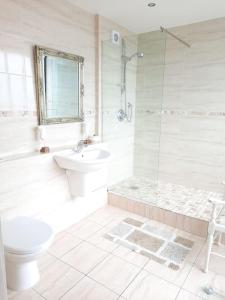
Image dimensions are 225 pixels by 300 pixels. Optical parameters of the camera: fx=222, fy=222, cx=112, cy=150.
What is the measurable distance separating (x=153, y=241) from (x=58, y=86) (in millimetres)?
1951

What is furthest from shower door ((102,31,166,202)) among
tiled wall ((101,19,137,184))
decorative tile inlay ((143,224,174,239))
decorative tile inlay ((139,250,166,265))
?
decorative tile inlay ((139,250,166,265))

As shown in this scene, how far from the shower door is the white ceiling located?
0.94ft

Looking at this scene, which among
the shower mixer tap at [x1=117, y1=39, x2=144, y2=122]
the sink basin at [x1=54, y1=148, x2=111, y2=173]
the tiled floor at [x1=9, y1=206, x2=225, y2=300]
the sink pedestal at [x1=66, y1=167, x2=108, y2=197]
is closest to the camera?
the tiled floor at [x1=9, y1=206, x2=225, y2=300]

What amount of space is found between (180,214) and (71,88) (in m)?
1.93

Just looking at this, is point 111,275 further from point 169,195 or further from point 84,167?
point 169,195

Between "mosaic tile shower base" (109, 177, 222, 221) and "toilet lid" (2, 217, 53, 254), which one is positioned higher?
"toilet lid" (2, 217, 53, 254)

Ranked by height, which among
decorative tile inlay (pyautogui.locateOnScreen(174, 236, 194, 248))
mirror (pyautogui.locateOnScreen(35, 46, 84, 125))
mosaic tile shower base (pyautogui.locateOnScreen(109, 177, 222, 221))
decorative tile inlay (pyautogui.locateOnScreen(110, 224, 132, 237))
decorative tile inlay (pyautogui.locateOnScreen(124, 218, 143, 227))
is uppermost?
mirror (pyautogui.locateOnScreen(35, 46, 84, 125))

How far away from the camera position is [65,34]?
243 cm

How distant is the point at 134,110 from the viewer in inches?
145

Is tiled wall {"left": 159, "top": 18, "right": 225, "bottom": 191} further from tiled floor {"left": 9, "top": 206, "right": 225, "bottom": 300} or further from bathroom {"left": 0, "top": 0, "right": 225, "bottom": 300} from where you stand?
tiled floor {"left": 9, "top": 206, "right": 225, "bottom": 300}

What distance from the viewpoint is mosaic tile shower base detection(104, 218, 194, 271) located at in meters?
2.10

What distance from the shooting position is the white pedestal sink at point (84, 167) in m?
2.20

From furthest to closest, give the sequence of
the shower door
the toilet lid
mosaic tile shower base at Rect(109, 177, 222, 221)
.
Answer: the shower door
mosaic tile shower base at Rect(109, 177, 222, 221)
the toilet lid

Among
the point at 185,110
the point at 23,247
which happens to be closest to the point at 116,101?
the point at 185,110
